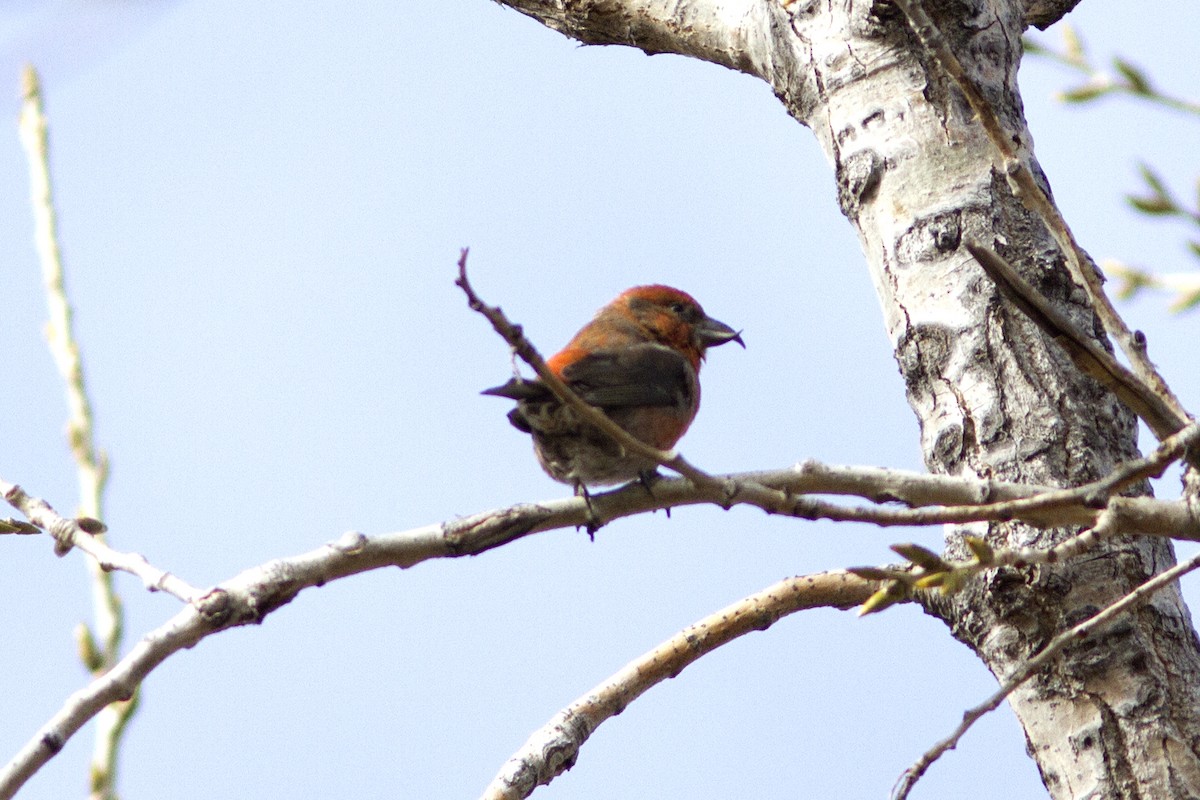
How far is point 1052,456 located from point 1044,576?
0.29m

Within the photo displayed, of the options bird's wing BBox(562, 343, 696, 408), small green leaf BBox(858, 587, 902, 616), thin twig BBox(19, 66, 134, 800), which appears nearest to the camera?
thin twig BBox(19, 66, 134, 800)

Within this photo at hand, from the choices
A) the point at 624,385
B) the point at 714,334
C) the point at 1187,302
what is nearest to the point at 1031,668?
the point at 1187,302

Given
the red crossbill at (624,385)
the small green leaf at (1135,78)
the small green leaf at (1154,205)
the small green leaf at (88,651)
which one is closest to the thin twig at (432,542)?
the small green leaf at (88,651)

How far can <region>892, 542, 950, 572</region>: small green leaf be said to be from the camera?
237 centimetres

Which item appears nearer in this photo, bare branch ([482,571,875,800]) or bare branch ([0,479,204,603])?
bare branch ([0,479,204,603])

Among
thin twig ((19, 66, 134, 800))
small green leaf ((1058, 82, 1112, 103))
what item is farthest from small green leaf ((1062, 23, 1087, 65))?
thin twig ((19, 66, 134, 800))

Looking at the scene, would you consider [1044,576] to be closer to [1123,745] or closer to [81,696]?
[1123,745]

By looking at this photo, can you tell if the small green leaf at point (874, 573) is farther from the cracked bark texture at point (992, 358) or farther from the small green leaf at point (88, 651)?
the small green leaf at point (88, 651)

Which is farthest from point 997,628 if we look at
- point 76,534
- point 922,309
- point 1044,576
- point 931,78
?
point 76,534

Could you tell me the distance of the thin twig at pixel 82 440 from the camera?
6.11ft

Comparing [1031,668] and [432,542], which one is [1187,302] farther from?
[432,542]

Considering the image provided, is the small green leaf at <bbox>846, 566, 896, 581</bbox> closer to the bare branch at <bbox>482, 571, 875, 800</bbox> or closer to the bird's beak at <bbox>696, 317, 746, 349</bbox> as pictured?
the bare branch at <bbox>482, 571, 875, 800</bbox>

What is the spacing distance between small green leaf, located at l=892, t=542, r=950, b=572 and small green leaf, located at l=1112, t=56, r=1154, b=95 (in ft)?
3.52

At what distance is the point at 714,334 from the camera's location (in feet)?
19.2
